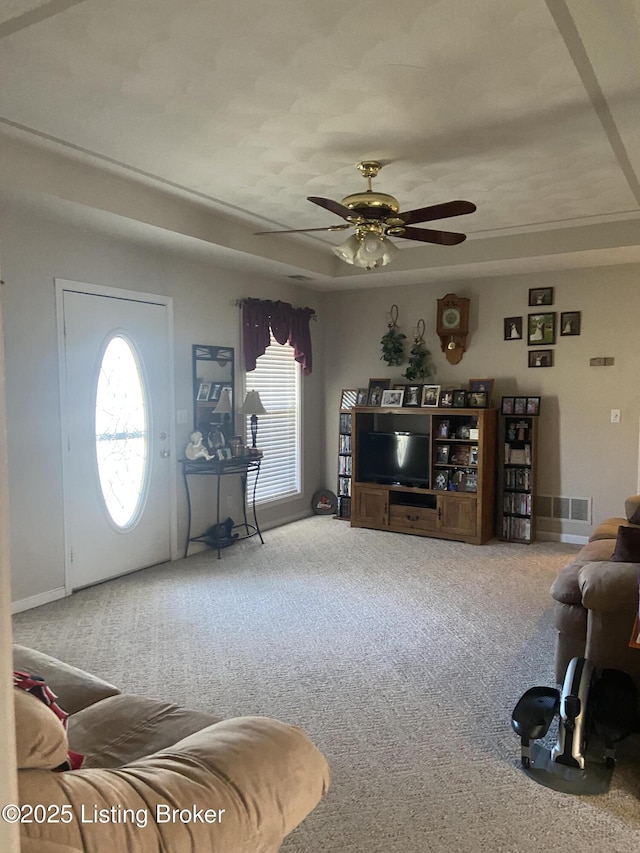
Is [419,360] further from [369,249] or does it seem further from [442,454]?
[369,249]

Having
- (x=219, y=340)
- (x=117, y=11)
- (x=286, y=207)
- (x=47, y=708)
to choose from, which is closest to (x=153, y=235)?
(x=286, y=207)

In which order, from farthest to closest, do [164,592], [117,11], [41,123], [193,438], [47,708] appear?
[193,438] → [164,592] → [41,123] → [117,11] → [47,708]

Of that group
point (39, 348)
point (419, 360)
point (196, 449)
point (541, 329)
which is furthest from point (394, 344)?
point (39, 348)

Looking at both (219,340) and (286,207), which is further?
(219,340)

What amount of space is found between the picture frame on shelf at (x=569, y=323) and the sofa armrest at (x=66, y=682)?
4913 mm

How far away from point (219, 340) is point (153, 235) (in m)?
1.32

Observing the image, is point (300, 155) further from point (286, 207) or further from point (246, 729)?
point (246, 729)

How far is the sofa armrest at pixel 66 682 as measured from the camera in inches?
Result: 77.5

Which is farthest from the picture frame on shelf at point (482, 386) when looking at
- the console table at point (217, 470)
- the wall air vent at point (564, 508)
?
the console table at point (217, 470)

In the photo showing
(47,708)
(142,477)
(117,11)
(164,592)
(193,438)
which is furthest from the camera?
(193,438)

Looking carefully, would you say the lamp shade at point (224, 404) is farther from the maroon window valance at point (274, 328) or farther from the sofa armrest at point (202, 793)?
the sofa armrest at point (202, 793)

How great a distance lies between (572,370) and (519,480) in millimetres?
1116

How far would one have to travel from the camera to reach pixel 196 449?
5125 mm

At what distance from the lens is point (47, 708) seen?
1.29 meters
